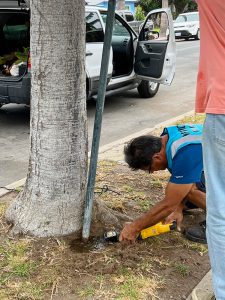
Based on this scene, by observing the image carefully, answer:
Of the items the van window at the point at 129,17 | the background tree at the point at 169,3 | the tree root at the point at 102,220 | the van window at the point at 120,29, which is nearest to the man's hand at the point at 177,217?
the tree root at the point at 102,220

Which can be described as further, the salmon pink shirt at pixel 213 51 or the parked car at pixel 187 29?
the parked car at pixel 187 29

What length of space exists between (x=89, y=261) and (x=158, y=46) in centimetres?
511

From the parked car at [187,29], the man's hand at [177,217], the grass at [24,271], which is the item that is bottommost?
the parked car at [187,29]

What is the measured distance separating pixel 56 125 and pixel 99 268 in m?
0.98

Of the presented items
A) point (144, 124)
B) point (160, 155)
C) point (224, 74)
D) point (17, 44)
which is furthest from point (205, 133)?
point (17, 44)

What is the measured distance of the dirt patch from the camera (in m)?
2.71

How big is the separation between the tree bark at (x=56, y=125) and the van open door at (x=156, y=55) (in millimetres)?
4441

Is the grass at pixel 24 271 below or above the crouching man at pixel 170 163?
below

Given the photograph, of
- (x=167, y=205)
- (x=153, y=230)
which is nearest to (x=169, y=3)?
(x=153, y=230)

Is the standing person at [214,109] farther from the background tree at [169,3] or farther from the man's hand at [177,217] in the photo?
the background tree at [169,3]

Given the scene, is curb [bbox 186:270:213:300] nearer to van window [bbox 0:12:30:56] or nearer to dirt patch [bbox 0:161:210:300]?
dirt patch [bbox 0:161:210:300]

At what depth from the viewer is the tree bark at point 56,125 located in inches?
116

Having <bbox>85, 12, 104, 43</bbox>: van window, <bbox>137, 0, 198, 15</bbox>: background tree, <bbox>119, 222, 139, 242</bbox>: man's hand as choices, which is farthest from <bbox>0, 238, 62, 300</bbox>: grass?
<bbox>137, 0, 198, 15</bbox>: background tree

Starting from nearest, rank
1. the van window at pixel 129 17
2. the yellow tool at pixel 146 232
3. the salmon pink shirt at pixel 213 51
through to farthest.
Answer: the salmon pink shirt at pixel 213 51
the yellow tool at pixel 146 232
the van window at pixel 129 17
